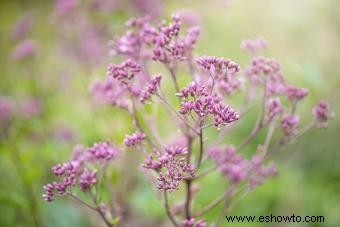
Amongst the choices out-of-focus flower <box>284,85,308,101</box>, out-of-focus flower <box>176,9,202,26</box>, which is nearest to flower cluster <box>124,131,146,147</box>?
out-of-focus flower <box>284,85,308,101</box>

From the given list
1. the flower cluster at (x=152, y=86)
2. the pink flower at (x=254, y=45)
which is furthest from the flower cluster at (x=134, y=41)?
the pink flower at (x=254, y=45)

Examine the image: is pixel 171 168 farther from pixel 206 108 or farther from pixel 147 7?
pixel 147 7

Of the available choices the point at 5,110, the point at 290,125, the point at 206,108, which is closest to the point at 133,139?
the point at 206,108

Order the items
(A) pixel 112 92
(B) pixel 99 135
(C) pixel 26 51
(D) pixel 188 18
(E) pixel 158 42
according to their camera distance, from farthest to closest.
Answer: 1. (B) pixel 99 135
2. (C) pixel 26 51
3. (D) pixel 188 18
4. (A) pixel 112 92
5. (E) pixel 158 42

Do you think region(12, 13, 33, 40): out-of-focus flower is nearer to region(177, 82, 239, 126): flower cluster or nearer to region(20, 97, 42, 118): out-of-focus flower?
region(20, 97, 42, 118): out-of-focus flower

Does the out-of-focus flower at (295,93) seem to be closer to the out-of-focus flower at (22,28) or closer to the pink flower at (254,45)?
the pink flower at (254,45)

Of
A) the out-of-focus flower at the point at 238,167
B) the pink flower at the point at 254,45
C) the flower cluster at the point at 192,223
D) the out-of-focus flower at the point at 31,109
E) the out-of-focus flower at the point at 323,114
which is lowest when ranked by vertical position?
the flower cluster at the point at 192,223

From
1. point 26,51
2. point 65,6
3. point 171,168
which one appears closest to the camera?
point 171,168
